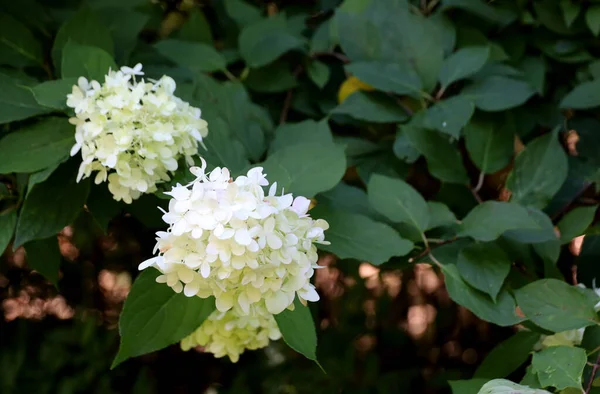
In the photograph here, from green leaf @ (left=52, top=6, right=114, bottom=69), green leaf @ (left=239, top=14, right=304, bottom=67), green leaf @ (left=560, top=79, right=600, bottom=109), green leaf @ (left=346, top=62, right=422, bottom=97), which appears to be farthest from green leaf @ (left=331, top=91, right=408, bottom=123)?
green leaf @ (left=52, top=6, right=114, bottom=69)

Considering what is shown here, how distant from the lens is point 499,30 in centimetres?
130

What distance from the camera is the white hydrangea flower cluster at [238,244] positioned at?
621mm

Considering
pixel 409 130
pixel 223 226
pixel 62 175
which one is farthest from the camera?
pixel 409 130

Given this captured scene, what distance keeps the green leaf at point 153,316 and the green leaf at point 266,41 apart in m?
0.57

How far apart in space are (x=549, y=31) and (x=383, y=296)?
98 cm

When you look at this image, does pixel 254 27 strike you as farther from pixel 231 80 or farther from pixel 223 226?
pixel 223 226

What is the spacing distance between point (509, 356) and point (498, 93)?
1.53ft

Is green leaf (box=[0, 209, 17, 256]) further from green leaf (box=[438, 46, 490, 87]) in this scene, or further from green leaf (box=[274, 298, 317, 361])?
green leaf (box=[438, 46, 490, 87])

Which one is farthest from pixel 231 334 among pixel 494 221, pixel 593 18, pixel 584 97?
pixel 593 18

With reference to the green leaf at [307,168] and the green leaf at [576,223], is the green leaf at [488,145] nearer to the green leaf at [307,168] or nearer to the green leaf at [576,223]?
the green leaf at [576,223]

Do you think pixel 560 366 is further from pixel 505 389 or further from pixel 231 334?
pixel 231 334

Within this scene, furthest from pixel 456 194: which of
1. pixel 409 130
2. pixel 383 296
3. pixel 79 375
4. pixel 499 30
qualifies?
pixel 79 375

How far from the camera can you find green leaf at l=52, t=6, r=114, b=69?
3.40 feet

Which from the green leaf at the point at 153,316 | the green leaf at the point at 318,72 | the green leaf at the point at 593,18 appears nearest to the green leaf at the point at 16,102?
the green leaf at the point at 153,316
